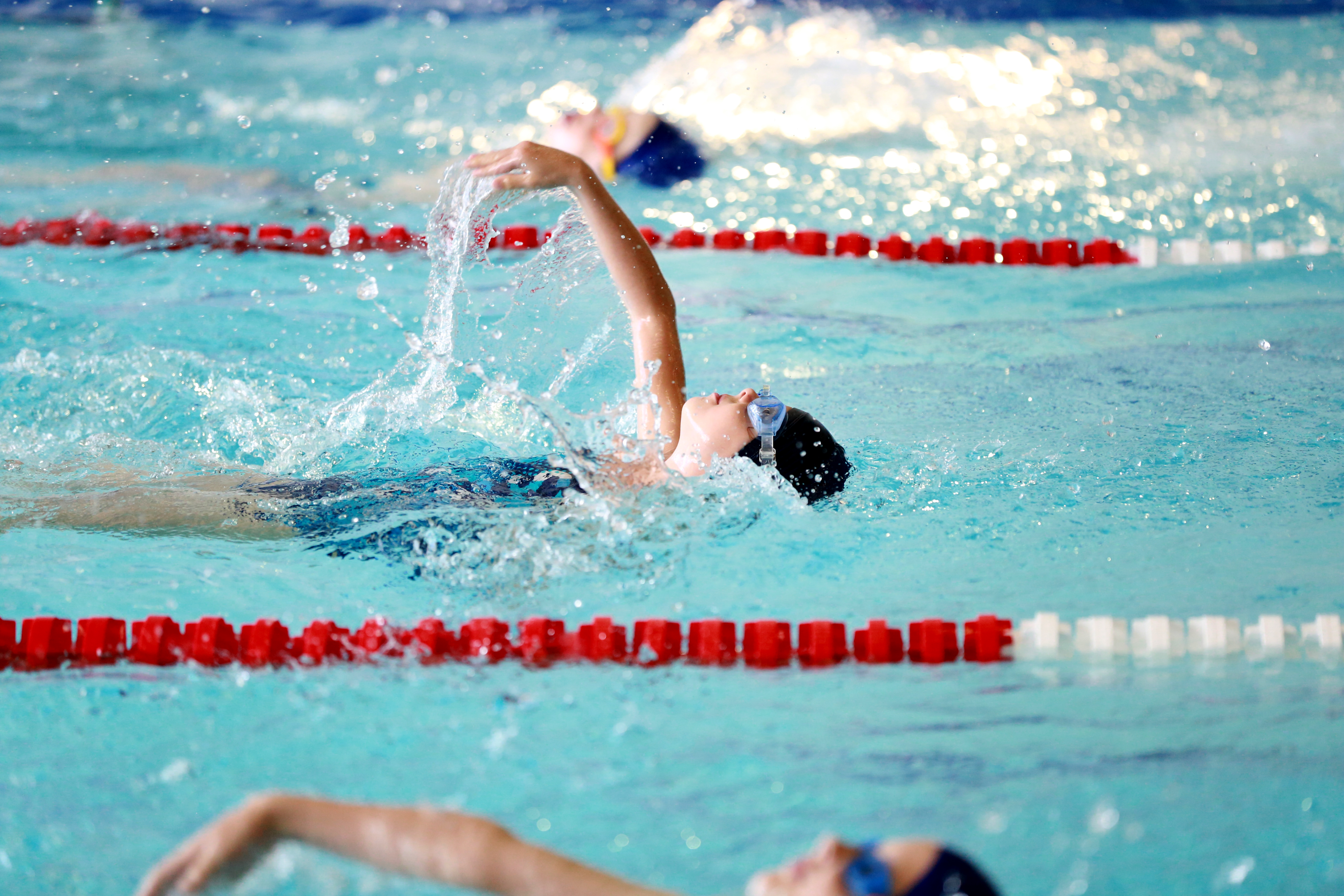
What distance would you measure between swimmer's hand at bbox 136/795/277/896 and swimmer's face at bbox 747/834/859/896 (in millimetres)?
595

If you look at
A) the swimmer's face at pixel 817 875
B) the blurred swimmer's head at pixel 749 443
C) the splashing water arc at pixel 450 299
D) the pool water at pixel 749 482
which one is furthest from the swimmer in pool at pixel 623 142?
the swimmer's face at pixel 817 875

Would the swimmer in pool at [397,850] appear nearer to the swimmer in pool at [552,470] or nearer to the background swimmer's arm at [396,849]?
the background swimmer's arm at [396,849]

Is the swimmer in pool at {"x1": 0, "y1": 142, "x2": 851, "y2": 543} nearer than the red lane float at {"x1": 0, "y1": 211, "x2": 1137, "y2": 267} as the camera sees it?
Yes

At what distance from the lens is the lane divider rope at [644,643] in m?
2.21

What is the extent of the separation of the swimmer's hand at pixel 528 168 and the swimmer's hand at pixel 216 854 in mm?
1537

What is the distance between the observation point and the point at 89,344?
3797 mm

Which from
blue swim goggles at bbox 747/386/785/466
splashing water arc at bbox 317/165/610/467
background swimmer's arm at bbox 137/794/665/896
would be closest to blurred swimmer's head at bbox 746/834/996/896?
background swimmer's arm at bbox 137/794/665/896

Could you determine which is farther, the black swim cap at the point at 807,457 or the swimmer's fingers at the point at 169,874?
the black swim cap at the point at 807,457

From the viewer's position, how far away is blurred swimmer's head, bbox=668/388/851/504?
2.54 metres

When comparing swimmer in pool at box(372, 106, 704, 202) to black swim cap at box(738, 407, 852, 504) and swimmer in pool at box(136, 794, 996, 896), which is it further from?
swimmer in pool at box(136, 794, 996, 896)

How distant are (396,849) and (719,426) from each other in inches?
51.8

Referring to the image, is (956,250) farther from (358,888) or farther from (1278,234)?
(358,888)

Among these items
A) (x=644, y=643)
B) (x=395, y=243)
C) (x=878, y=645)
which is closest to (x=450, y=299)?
(x=644, y=643)

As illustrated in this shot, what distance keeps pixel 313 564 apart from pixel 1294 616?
6.65 feet
